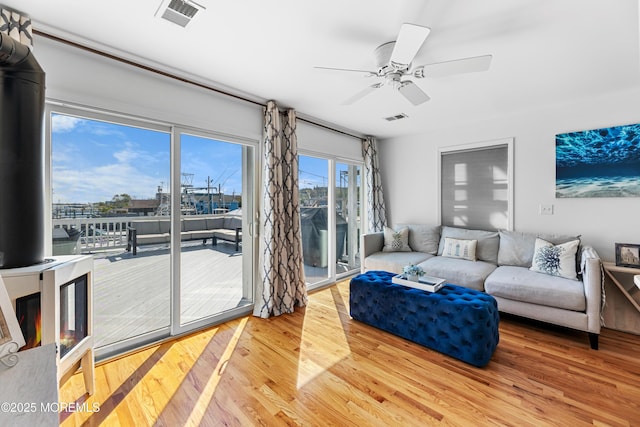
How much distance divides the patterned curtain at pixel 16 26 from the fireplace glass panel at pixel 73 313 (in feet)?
4.98

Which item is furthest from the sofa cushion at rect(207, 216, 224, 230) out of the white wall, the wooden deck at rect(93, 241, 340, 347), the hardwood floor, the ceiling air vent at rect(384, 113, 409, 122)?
the white wall

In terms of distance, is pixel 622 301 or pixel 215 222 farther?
pixel 215 222

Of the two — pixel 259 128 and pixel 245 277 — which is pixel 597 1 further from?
pixel 245 277

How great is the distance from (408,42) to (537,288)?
250 centimetres

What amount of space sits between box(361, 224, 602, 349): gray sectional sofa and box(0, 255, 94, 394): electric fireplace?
309 centimetres

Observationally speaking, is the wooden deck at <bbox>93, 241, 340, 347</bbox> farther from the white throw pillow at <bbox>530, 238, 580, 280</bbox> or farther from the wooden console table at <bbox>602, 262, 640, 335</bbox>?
the wooden console table at <bbox>602, 262, 640, 335</bbox>

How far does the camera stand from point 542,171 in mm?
3363

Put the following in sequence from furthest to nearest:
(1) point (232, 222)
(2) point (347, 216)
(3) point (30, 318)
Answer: (2) point (347, 216) → (1) point (232, 222) → (3) point (30, 318)

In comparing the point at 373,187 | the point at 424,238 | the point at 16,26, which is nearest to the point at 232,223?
the point at 16,26

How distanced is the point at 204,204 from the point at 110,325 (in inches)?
50.7

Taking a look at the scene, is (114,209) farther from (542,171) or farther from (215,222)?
(542,171)

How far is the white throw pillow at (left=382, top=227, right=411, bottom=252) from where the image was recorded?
4.11 metres

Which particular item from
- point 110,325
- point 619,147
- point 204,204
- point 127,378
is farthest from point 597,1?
point 110,325

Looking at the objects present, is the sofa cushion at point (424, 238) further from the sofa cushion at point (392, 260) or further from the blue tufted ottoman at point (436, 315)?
the blue tufted ottoman at point (436, 315)
